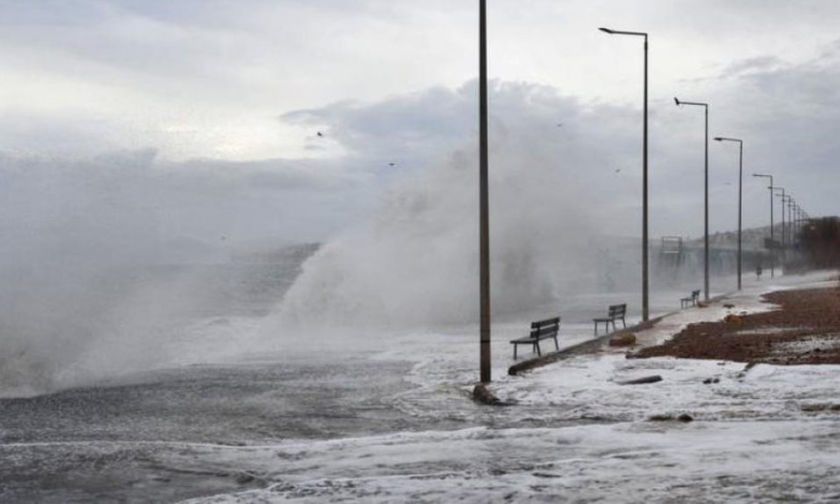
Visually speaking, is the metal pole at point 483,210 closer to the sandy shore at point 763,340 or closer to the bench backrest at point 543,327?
the bench backrest at point 543,327

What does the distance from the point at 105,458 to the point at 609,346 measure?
14663 mm

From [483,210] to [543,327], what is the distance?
7130mm

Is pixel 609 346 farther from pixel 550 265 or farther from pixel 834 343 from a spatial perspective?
pixel 550 265

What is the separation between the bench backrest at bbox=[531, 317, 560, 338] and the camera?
70.0 feet

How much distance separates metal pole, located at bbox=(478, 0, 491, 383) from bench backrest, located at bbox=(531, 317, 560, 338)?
420 centimetres

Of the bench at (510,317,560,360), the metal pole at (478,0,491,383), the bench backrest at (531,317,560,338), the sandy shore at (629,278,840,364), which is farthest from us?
the bench backrest at (531,317,560,338)

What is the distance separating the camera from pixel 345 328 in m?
35.7

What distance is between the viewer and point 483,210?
678 inches

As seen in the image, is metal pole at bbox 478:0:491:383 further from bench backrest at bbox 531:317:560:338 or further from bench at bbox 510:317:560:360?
bench backrest at bbox 531:317:560:338

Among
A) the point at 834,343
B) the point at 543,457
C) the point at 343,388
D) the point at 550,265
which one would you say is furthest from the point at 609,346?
the point at 550,265

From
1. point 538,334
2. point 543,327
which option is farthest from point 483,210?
point 543,327

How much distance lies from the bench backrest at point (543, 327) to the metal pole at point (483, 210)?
420 cm

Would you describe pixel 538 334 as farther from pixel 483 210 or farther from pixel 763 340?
pixel 763 340

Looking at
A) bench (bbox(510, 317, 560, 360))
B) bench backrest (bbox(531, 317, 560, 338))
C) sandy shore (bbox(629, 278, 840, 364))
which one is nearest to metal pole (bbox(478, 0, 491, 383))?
bench (bbox(510, 317, 560, 360))
